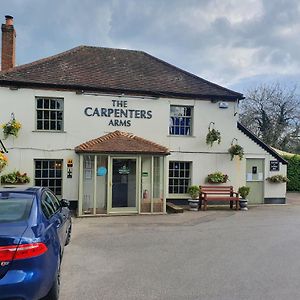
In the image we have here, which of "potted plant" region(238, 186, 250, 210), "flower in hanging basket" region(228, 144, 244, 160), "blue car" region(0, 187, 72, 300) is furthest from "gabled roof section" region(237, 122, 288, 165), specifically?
"blue car" region(0, 187, 72, 300)

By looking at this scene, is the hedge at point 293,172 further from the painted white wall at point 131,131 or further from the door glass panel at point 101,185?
the door glass panel at point 101,185

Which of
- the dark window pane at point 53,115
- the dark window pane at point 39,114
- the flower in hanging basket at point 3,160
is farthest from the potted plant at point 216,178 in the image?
the flower in hanging basket at point 3,160

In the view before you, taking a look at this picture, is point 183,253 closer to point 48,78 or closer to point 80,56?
point 48,78

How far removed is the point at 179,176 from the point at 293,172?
1233 cm

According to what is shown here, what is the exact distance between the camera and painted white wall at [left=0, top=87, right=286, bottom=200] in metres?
14.7

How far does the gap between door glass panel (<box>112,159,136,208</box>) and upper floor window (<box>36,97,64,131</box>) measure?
9.96 feet

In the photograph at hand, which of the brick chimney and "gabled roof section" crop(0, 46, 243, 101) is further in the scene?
the brick chimney

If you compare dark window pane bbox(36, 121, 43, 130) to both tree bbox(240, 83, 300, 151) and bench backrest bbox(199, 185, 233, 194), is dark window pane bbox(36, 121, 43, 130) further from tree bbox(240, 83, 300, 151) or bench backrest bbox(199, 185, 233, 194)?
tree bbox(240, 83, 300, 151)

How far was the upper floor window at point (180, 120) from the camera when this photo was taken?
16500mm

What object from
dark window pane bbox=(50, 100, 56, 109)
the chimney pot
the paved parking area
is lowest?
the paved parking area

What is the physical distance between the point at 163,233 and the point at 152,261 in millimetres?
2994

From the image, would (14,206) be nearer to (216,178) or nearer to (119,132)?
(119,132)

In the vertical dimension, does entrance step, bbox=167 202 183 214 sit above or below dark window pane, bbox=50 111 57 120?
below

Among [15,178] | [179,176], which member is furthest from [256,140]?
[15,178]
